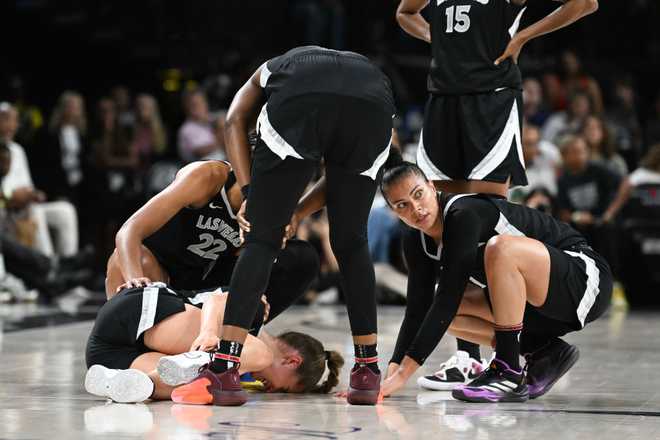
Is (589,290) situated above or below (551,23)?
below

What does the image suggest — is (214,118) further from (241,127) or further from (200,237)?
(241,127)

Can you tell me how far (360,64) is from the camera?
3.37m

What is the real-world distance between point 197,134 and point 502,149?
556 cm

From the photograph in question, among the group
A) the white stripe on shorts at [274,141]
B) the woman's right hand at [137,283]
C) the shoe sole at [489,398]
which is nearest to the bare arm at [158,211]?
the woman's right hand at [137,283]

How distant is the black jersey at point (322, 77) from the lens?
3.28 m

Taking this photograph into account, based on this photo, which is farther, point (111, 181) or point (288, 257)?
point (111, 181)

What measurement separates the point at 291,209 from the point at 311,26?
7.77 m

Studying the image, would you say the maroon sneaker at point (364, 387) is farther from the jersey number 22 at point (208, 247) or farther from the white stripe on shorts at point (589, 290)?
the jersey number 22 at point (208, 247)

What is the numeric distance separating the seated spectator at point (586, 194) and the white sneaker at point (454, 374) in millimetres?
4226

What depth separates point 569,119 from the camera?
30.8ft

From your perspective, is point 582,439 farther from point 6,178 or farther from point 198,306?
point 6,178

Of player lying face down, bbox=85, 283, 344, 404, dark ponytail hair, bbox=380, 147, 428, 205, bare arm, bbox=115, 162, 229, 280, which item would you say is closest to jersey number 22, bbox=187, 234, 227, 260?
bare arm, bbox=115, 162, 229, 280

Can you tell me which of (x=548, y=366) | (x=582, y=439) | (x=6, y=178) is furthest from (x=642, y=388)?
(x=6, y=178)

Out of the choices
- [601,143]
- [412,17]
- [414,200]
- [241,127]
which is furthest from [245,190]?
[601,143]
